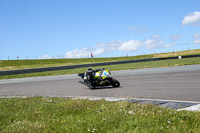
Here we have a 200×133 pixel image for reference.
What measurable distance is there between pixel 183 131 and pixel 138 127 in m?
0.75

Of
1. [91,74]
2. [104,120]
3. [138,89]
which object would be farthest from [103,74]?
[104,120]

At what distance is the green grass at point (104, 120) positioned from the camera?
4.50 meters

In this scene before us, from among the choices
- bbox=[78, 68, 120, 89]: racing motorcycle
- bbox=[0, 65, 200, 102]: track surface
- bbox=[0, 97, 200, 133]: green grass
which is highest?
bbox=[78, 68, 120, 89]: racing motorcycle

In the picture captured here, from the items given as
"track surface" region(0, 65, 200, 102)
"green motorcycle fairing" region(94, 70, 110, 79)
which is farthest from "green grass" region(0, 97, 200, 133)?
"green motorcycle fairing" region(94, 70, 110, 79)

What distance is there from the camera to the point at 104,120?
507 centimetres

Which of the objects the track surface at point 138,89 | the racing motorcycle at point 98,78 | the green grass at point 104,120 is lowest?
the track surface at point 138,89

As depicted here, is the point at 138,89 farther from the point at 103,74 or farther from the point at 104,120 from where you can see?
the point at 104,120

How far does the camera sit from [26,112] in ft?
21.5

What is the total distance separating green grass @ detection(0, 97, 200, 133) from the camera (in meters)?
4.50

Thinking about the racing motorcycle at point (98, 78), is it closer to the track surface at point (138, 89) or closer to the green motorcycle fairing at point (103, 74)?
the green motorcycle fairing at point (103, 74)

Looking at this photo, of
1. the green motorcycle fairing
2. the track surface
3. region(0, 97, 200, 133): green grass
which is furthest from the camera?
the green motorcycle fairing

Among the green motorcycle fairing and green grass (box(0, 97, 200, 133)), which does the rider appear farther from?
green grass (box(0, 97, 200, 133))

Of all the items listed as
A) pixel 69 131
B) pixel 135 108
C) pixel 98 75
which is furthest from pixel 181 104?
pixel 98 75

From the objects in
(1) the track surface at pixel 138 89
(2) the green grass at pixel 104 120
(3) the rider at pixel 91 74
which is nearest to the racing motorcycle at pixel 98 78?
(3) the rider at pixel 91 74
